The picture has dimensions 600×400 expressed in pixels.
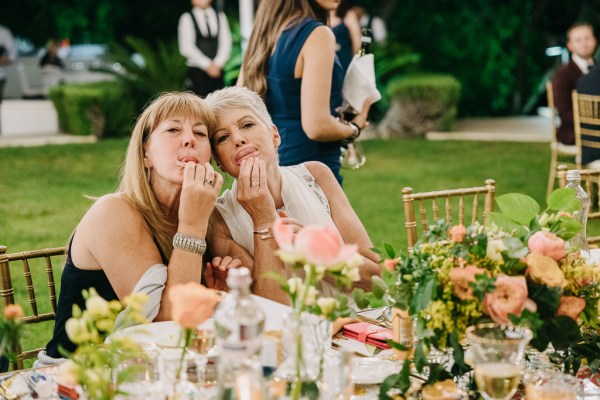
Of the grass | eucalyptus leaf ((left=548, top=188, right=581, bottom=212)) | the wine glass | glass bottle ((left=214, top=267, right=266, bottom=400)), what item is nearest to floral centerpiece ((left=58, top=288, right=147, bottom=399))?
glass bottle ((left=214, top=267, right=266, bottom=400))

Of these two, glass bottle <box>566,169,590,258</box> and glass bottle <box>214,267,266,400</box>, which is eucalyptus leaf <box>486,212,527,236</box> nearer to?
glass bottle <box>566,169,590,258</box>

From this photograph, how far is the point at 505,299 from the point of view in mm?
1667

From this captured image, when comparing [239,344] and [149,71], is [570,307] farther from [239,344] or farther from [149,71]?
[149,71]

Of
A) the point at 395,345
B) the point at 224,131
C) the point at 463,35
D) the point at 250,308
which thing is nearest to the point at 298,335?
the point at 250,308

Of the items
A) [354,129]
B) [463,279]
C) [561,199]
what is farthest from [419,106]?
[463,279]

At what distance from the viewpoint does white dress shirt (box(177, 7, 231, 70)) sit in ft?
33.3

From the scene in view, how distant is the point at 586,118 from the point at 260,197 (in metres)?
4.54

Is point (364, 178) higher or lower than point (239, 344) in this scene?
lower

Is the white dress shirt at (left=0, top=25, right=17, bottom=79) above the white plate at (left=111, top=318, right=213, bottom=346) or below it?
above

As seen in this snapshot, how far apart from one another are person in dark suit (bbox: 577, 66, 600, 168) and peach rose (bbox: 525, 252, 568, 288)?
5.06m

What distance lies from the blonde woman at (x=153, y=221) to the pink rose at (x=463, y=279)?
0.92 meters

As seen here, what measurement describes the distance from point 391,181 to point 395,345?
Result: 23.7 feet

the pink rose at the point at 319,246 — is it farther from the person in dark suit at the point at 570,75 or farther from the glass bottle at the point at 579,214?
the person in dark suit at the point at 570,75

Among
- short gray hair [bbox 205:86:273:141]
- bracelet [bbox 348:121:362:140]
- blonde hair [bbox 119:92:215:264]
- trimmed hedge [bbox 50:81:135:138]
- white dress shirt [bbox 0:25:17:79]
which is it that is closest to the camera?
blonde hair [bbox 119:92:215:264]
